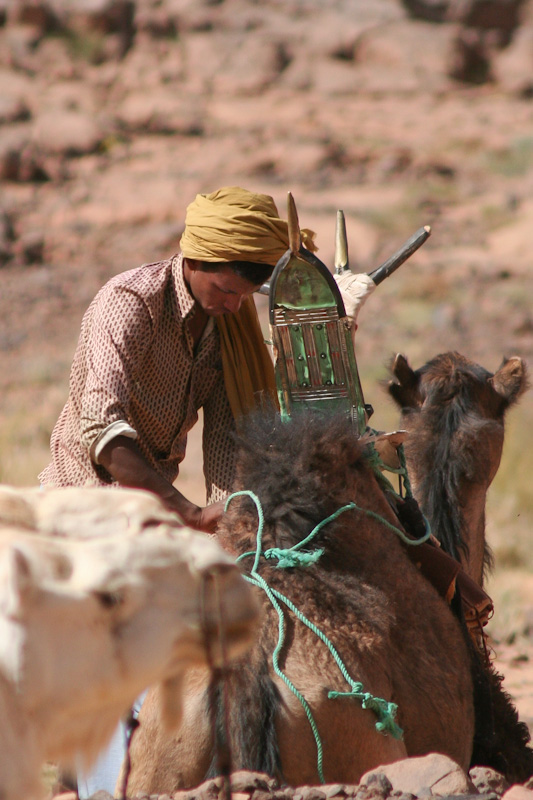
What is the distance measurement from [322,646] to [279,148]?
21.3 metres

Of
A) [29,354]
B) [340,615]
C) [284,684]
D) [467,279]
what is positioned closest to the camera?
[284,684]

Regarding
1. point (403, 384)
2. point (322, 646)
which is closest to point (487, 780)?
point (322, 646)

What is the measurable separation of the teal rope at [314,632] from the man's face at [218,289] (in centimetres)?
104

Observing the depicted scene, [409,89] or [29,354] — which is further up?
[409,89]

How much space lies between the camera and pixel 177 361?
411cm

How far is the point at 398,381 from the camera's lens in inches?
191

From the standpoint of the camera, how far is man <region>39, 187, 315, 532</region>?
12.1 feet

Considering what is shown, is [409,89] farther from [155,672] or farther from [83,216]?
[155,672]

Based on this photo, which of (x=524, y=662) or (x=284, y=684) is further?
(x=524, y=662)

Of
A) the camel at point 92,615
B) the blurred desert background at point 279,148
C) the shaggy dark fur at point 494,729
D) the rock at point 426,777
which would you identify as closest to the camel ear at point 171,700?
the camel at point 92,615

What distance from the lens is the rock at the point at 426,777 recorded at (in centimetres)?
249

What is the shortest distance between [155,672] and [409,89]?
25.7 metres

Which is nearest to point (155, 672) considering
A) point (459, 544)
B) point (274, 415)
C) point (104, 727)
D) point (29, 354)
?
point (104, 727)

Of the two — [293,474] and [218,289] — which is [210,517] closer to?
[293,474]
